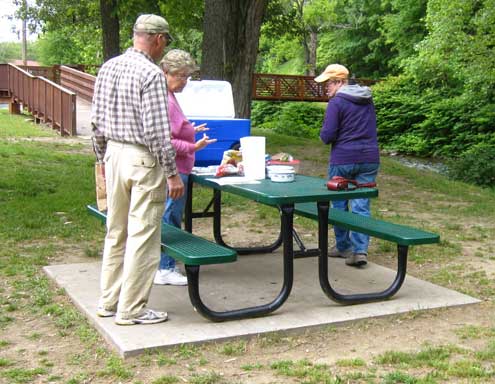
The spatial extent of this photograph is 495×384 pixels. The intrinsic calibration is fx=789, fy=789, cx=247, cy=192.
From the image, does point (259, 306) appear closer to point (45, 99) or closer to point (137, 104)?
point (137, 104)

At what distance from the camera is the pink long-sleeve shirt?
4910 millimetres

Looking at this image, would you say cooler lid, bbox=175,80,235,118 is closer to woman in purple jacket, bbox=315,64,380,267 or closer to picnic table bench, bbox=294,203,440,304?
woman in purple jacket, bbox=315,64,380,267

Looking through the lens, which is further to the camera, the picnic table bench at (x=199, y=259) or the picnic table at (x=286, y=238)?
the picnic table at (x=286, y=238)

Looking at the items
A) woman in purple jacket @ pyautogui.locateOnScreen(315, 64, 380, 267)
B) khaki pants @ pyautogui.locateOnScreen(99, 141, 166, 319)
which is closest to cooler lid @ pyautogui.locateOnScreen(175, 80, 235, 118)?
woman in purple jacket @ pyautogui.locateOnScreen(315, 64, 380, 267)

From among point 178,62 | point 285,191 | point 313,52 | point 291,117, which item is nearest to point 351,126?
point 285,191

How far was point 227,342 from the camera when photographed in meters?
4.45

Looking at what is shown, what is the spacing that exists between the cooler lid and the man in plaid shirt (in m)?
1.75

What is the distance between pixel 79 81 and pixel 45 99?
5.29 meters

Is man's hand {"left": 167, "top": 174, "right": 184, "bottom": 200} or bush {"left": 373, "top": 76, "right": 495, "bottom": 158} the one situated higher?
man's hand {"left": 167, "top": 174, "right": 184, "bottom": 200}

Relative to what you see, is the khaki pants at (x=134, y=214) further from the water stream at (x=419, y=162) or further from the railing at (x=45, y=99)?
the water stream at (x=419, y=162)

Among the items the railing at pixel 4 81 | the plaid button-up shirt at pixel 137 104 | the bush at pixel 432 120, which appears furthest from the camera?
the railing at pixel 4 81

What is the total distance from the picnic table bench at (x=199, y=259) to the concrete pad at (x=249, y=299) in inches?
2.1

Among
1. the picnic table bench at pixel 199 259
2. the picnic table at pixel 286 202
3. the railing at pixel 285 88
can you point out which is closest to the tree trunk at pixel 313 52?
the railing at pixel 285 88

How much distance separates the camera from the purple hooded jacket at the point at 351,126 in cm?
594
